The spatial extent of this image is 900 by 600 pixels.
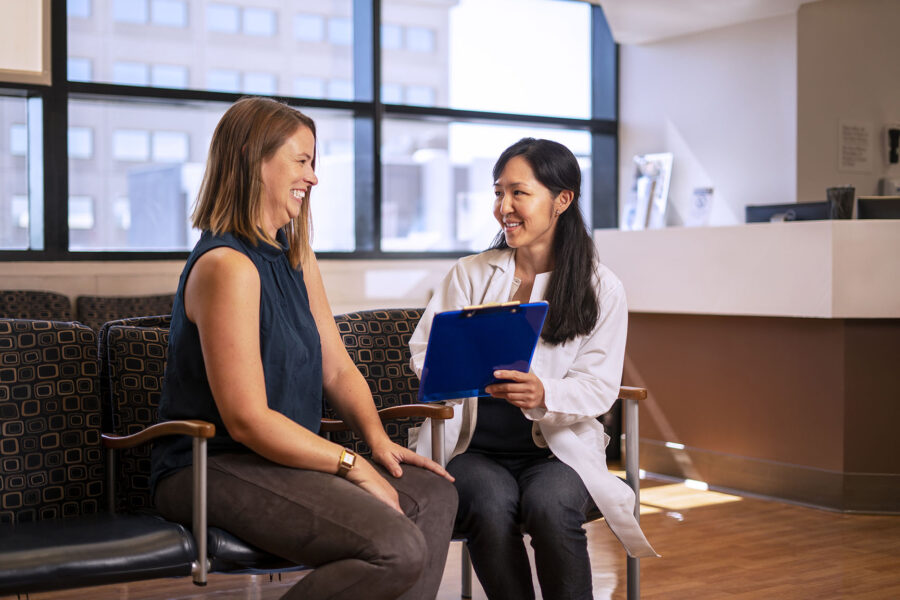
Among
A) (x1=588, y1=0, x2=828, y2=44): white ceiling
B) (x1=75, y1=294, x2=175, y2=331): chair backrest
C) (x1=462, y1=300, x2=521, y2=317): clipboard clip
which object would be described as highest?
(x1=588, y1=0, x2=828, y2=44): white ceiling

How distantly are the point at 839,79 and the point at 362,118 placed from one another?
2796 millimetres

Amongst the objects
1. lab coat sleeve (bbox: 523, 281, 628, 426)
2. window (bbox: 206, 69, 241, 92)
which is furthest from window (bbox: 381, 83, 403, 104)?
lab coat sleeve (bbox: 523, 281, 628, 426)

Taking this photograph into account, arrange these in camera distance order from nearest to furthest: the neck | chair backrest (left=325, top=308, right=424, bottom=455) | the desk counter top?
the neck
chair backrest (left=325, top=308, right=424, bottom=455)
the desk counter top

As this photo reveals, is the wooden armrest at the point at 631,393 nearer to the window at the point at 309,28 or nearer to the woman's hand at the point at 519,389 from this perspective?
the woman's hand at the point at 519,389

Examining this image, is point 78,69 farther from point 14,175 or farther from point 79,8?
point 14,175

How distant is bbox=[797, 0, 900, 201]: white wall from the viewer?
5512mm

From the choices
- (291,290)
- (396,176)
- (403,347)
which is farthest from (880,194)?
(291,290)

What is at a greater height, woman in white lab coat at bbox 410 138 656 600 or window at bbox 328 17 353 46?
window at bbox 328 17 353 46

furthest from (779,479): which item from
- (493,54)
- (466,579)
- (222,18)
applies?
(222,18)

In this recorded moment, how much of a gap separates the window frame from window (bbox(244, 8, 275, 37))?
1.31 feet

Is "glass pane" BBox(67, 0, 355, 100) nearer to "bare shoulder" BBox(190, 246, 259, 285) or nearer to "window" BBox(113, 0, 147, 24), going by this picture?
"window" BBox(113, 0, 147, 24)

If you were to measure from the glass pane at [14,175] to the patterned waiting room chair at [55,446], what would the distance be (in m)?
3.24

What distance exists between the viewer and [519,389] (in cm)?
231

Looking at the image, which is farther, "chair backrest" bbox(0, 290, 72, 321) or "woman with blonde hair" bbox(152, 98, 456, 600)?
"chair backrest" bbox(0, 290, 72, 321)
